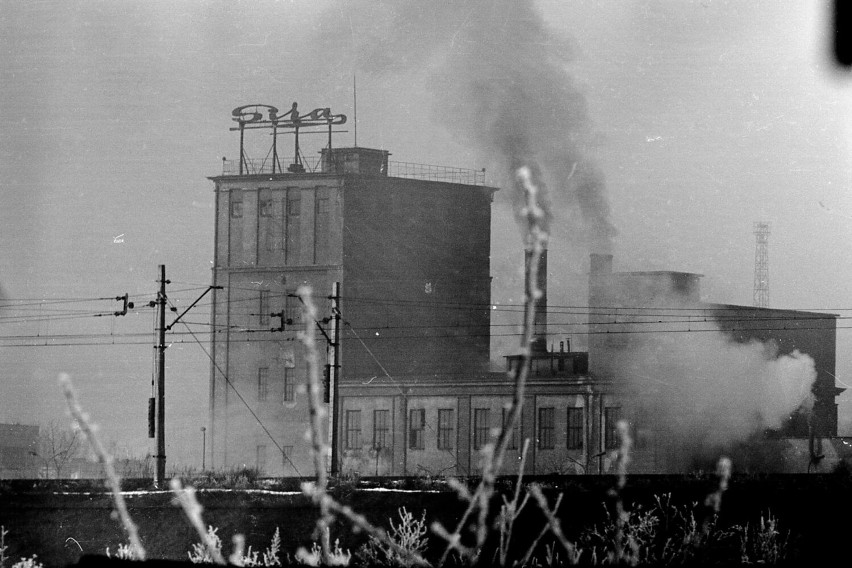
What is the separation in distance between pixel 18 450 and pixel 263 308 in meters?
36.7

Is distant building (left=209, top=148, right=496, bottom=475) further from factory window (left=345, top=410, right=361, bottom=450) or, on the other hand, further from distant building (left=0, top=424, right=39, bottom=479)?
distant building (left=0, top=424, right=39, bottom=479)

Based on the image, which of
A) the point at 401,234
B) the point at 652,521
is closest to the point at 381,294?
the point at 401,234

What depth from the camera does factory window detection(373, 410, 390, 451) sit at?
183 feet

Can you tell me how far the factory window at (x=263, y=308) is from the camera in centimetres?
6225

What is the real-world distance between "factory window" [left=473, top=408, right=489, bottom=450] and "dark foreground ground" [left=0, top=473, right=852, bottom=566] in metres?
30.0

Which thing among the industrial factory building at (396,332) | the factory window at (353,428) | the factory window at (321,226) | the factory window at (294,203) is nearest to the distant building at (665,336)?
the industrial factory building at (396,332)

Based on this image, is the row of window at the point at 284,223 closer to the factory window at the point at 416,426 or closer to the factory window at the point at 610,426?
the factory window at the point at 416,426

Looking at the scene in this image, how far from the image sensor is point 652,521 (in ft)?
52.5

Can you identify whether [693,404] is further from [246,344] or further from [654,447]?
[246,344]

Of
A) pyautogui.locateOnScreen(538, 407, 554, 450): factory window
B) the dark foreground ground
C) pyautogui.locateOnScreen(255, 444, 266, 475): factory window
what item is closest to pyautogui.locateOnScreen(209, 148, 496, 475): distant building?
pyautogui.locateOnScreen(255, 444, 266, 475): factory window

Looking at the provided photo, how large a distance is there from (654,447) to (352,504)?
104ft

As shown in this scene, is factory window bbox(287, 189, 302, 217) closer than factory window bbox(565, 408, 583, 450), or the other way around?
factory window bbox(565, 408, 583, 450)

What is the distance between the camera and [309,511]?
20875mm

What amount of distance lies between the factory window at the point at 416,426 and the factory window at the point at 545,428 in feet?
18.6
